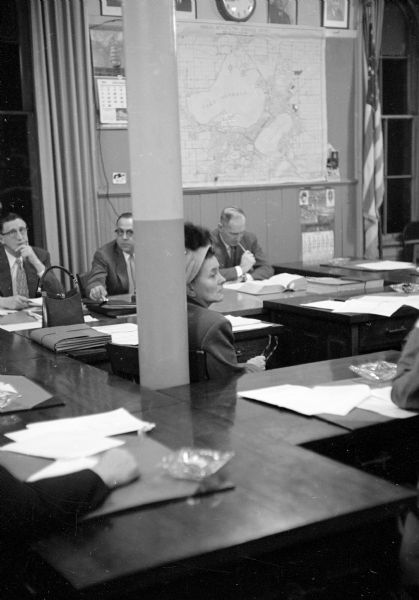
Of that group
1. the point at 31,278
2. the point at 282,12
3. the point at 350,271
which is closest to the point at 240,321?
the point at 31,278

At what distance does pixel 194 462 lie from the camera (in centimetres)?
196

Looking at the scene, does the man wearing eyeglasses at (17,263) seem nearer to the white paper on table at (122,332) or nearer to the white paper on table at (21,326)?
the white paper on table at (21,326)

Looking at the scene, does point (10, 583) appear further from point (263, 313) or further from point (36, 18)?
point (36, 18)

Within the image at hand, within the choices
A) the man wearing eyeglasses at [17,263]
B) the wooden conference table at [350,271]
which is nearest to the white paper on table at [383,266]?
the wooden conference table at [350,271]

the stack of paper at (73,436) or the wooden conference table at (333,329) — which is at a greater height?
the stack of paper at (73,436)

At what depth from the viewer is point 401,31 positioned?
8.25 meters

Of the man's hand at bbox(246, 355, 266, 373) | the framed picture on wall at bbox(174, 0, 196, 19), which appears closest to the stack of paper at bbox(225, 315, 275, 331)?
the man's hand at bbox(246, 355, 266, 373)

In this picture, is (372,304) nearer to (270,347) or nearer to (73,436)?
(270,347)

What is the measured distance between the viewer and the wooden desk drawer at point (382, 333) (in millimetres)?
4199

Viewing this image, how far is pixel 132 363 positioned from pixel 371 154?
5.44 meters

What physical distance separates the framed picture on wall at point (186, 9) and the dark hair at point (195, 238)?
4.08m

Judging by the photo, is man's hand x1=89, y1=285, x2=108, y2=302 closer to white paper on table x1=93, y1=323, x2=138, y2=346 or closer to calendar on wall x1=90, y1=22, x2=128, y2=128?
white paper on table x1=93, y1=323, x2=138, y2=346

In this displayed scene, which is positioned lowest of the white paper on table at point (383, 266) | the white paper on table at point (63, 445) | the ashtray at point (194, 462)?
the white paper on table at point (383, 266)

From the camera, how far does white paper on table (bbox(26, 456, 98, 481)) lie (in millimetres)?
1893
